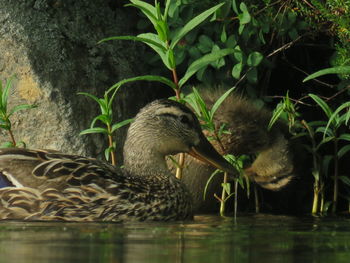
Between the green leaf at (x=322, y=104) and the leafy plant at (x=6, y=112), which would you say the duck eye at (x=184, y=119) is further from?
the leafy plant at (x=6, y=112)

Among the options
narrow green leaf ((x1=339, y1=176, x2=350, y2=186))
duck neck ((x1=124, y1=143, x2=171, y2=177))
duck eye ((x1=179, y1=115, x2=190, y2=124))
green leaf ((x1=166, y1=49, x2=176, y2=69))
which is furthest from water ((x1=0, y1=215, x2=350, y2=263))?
green leaf ((x1=166, y1=49, x2=176, y2=69))

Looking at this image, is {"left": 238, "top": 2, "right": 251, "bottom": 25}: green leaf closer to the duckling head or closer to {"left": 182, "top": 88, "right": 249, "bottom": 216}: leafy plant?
{"left": 182, "top": 88, "right": 249, "bottom": 216}: leafy plant

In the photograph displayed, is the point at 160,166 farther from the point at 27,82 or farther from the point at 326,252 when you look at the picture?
the point at 326,252

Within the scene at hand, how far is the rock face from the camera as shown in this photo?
984cm

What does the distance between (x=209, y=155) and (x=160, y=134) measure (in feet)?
1.43

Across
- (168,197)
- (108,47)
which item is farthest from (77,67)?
(168,197)

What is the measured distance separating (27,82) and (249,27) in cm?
205

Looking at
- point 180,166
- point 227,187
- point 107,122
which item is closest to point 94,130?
point 107,122

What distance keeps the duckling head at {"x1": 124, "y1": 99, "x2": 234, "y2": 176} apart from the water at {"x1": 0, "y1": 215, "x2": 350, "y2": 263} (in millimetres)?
714

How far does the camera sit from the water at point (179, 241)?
5871 millimetres

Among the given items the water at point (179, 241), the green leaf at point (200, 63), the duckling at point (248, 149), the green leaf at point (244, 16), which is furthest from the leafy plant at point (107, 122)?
the green leaf at point (244, 16)

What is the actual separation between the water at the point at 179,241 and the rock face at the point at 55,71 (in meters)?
1.95

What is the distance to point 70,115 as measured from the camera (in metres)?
9.84

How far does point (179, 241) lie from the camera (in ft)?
22.1
